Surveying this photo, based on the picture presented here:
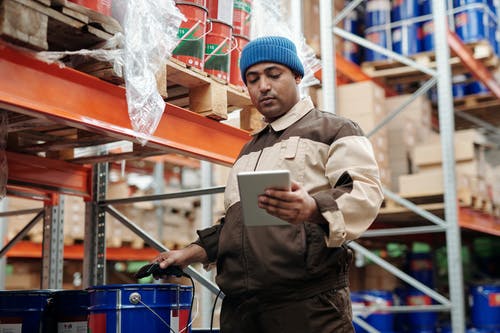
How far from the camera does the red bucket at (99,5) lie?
2.86m

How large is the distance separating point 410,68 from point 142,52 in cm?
523

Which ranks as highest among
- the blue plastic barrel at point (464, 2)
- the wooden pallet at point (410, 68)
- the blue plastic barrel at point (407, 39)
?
the blue plastic barrel at point (464, 2)

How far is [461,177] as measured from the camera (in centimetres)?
741

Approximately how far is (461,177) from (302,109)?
5.06 meters

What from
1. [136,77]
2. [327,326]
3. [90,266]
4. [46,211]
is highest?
[136,77]

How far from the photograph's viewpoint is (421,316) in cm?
790

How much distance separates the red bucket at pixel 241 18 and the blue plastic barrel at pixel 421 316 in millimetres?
4753

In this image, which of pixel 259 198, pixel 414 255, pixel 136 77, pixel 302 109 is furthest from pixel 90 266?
pixel 414 255

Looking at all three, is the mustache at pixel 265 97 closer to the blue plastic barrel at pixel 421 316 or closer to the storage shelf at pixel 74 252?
the storage shelf at pixel 74 252

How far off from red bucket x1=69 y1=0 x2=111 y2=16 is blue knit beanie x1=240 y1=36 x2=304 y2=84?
66 centimetres

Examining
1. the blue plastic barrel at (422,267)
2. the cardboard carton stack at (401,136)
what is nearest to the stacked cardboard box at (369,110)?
A: the cardboard carton stack at (401,136)

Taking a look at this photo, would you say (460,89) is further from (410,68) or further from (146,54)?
(146,54)

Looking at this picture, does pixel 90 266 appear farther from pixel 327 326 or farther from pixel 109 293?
pixel 327 326

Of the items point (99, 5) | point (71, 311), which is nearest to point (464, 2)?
point (99, 5)
